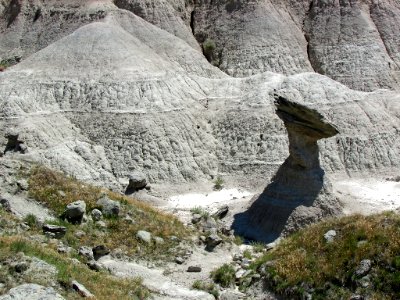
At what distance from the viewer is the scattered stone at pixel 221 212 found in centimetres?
3177

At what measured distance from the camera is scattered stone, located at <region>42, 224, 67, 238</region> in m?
23.7

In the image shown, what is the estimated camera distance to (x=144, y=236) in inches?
971

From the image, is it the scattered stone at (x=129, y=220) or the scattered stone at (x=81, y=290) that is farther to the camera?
the scattered stone at (x=129, y=220)

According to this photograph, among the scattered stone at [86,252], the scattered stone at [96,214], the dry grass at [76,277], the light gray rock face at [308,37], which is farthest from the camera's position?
the light gray rock face at [308,37]

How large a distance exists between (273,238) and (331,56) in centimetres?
3130

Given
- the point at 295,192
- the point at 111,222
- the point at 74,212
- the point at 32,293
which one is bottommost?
the point at 295,192

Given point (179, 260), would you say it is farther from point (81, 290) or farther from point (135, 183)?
point (135, 183)

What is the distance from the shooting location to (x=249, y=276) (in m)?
21.3

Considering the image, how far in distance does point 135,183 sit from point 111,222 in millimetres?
10779

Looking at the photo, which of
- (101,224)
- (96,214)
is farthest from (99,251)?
(96,214)

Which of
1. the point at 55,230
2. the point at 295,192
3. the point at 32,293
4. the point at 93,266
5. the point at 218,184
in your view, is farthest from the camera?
A: the point at 218,184

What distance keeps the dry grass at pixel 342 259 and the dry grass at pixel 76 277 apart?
14.3ft

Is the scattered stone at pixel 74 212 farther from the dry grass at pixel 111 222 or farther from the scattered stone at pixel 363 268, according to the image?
the scattered stone at pixel 363 268

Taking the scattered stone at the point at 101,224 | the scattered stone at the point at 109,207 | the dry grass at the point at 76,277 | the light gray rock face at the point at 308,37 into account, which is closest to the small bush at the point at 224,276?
the dry grass at the point at 76,277
